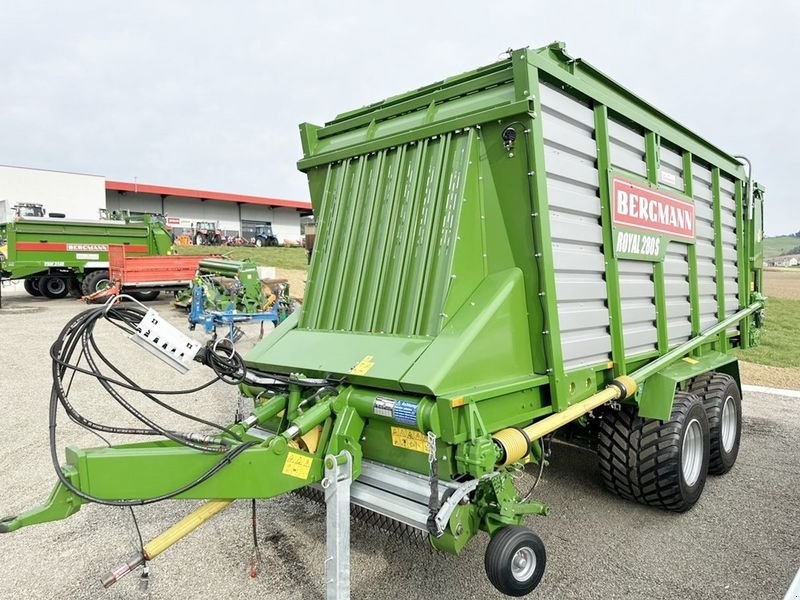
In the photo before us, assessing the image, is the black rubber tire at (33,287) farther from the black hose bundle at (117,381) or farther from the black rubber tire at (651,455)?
the black rubber tire at (651,455)

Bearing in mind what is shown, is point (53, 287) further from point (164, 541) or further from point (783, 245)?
point (783, 245)

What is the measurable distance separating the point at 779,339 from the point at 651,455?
11650 mm

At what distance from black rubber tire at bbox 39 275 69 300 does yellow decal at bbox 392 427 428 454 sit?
17.4 metres

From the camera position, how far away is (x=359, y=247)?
3.46 metres

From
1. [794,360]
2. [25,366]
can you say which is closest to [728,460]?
[794,360]

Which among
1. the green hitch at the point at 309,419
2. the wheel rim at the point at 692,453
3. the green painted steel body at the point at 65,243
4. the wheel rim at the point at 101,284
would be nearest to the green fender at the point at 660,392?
the wheel rim at the point at 692,453

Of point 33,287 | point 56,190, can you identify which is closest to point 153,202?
point 56,190

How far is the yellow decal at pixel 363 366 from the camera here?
2.83 m

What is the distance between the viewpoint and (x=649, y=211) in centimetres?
393

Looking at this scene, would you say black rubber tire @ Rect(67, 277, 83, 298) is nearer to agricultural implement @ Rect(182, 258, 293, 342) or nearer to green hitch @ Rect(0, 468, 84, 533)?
agricultural implement @ Rect(182, 258, 293, 342)

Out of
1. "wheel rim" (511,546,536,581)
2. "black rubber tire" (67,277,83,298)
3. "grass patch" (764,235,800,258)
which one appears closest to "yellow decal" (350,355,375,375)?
"wheel rim" (511,546,536,581)

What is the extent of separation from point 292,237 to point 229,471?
46.6 m

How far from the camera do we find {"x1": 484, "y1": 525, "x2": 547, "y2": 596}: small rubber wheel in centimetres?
247

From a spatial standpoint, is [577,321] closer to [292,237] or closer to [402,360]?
[402,360]
